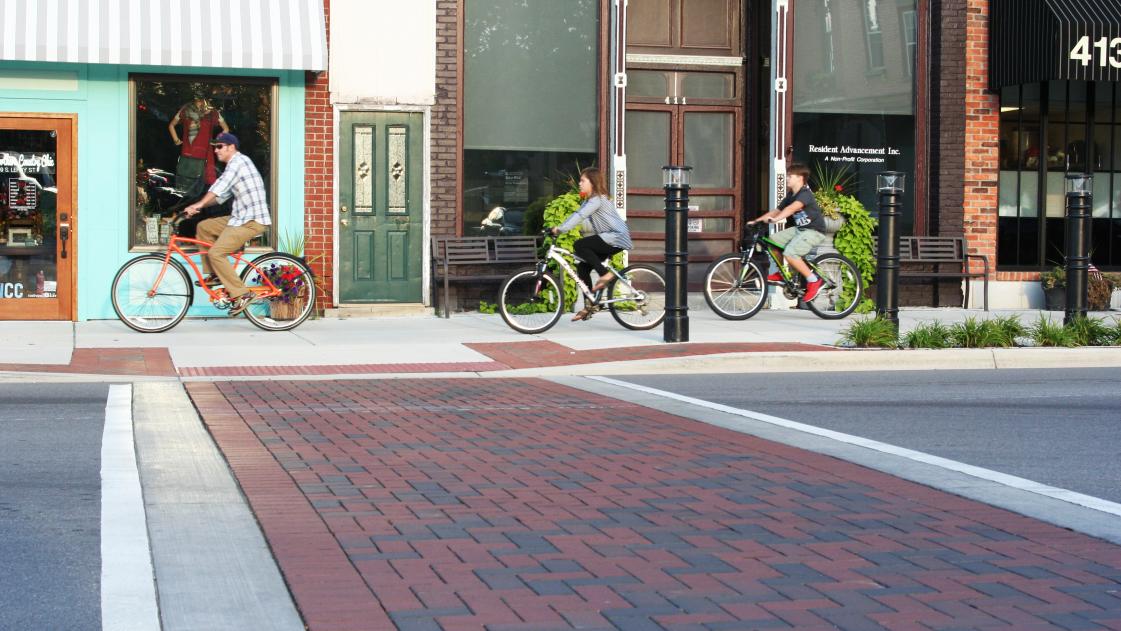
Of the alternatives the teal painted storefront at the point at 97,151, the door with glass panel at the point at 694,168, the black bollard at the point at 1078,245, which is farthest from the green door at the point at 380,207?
the black bollard at the point at 1078,245

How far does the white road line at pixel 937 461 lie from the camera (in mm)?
6660

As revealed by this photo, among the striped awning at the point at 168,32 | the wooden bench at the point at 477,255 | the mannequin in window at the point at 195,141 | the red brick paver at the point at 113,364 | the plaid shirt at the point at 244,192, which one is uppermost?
the striped awning at the point at 168,32

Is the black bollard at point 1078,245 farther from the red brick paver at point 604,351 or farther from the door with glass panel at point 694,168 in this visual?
the door with glass panel at point 694,168

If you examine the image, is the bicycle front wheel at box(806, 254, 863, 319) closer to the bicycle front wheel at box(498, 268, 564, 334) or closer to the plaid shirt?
the bicycle front wheel at box(498, 268, 564, 334)

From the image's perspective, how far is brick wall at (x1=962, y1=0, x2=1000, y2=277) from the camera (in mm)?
18484

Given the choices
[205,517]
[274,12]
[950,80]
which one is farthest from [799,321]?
[205,517]

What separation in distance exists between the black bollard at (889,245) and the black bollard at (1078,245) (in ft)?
6.04

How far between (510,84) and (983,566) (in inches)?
508

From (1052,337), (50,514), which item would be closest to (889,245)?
(1052,337)

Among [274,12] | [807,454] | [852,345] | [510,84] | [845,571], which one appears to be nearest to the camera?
[845,571]

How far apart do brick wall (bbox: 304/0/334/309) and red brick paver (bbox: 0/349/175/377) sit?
12.6 ft

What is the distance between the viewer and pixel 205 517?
241 inches

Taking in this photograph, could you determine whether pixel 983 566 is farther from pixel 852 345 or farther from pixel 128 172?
pixel 128 172

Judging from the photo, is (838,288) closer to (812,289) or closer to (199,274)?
(812,289)
